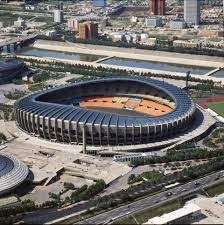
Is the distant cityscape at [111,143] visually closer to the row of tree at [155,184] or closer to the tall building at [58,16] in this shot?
the row of tree at [155,184]

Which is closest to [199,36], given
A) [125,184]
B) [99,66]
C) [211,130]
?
[99,66]

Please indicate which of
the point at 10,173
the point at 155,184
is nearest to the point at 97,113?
the point at 155,184

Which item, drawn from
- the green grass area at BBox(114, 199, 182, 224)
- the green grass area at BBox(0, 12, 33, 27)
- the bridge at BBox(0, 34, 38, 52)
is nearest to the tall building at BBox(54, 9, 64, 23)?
the green grass area at BBox(0, 12, 33, 27)

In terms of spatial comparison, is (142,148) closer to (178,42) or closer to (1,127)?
(1,127)

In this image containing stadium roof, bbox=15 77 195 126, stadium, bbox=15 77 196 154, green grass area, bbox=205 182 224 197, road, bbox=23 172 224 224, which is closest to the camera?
road, bbox=23 172 224 224

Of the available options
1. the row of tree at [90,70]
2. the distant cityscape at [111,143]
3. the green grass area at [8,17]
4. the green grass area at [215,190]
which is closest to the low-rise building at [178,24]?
the distant cityscape at [111,143]

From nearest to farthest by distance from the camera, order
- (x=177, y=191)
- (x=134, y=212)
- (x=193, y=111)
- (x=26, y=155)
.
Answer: (x=134, y=212)
(x=177, y=191)
(x=26, y=155)
(x=193, y=111)

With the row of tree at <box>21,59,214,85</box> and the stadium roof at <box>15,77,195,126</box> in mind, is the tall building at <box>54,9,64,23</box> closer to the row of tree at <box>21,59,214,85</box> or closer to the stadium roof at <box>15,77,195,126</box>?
the row of tree at <box>21,59,214,85</box>
